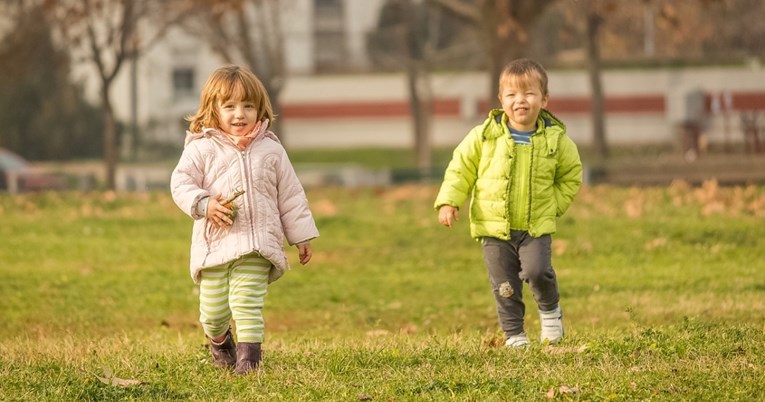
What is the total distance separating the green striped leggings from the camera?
24.3ft

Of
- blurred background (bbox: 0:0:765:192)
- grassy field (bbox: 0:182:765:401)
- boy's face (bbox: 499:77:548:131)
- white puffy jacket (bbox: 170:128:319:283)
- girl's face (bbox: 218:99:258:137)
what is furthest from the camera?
blurred background (bbox: 0:0:765:192)

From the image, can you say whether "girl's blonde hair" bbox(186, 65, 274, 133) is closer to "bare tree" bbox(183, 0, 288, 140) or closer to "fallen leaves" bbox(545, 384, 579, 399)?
"fallen leaves" bbox(545, 384, 579, 399)

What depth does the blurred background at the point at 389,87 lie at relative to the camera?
40062 mm

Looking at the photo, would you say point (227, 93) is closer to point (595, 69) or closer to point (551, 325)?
point (551, 325)

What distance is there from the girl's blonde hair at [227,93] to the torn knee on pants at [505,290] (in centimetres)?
174

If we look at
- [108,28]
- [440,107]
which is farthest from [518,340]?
[440,107]

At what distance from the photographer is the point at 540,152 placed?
8484 millimetres

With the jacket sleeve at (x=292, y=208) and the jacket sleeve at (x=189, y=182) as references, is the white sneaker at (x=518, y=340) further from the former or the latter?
the jacket sleeve at (x=189, y=182)

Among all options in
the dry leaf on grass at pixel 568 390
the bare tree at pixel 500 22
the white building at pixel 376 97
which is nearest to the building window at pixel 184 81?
the white building at pixel 376 97

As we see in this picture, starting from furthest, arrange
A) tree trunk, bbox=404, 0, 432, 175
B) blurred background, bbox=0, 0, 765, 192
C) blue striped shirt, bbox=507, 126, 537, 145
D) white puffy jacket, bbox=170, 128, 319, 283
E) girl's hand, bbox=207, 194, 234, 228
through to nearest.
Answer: blurred background, bbox=0, 0, 765, 192 < tree trunk, bbox=404, 0, 432, 175 < blue striped shirt, bbox=507, 126, 537, 145 < white puffy jacket, bbox=170, 128, 319, 283 < girl's hand, bbox=207, 194, 234, 228

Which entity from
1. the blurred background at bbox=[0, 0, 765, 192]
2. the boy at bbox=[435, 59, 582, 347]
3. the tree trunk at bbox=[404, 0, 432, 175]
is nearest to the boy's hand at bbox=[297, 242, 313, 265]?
the boy at bbox=[435, 59, 582, 347]

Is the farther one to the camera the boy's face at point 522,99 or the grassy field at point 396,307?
the boy's face at point 522,99

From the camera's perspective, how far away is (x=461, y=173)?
8562 millimetres

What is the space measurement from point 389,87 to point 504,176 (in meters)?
43.2
